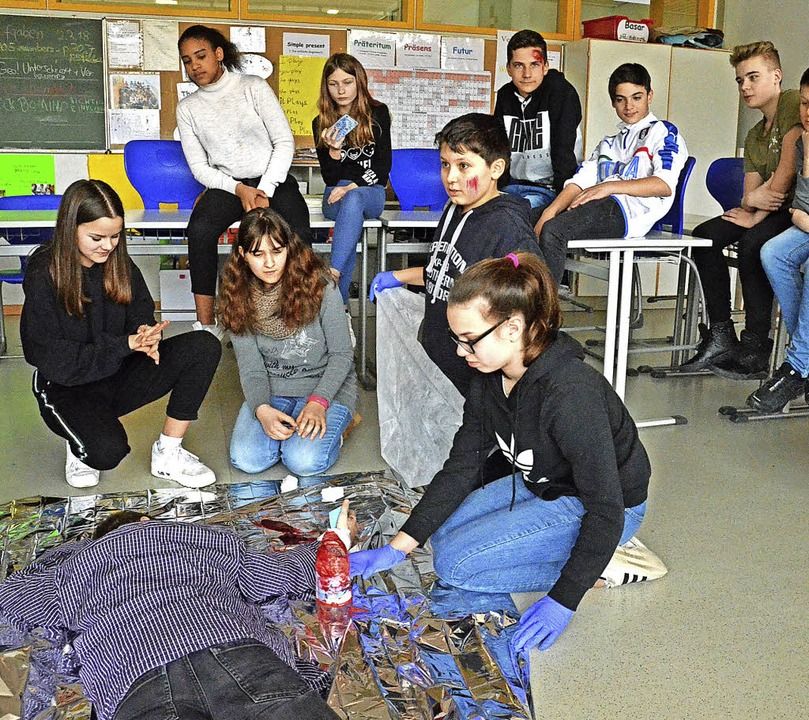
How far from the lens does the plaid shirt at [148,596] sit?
1396 mm

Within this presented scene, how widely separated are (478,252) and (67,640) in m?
1.32

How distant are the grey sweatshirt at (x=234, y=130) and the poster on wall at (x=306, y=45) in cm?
161

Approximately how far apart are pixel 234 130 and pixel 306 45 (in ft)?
5.82

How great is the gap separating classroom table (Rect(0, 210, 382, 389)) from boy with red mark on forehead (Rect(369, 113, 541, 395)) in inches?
31.9

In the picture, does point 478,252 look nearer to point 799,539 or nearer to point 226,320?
point 226,320

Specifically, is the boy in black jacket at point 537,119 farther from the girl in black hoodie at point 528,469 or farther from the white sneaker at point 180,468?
the girl in black hoodie at point 528,469

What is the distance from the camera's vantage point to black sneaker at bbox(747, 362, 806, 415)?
9.79ft

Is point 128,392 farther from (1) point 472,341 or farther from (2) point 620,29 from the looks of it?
(2) point 620,29

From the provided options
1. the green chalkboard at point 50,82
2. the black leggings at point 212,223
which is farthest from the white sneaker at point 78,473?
the green chalkboard at point 50,82

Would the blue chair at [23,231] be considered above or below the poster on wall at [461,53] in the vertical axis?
below

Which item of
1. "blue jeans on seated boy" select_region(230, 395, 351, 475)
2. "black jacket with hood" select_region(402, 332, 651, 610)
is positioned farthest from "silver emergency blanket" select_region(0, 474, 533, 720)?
"blue jeans on seated boy" select_region(230, 395, 351, 475)

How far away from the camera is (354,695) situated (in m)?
1.54

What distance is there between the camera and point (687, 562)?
217 centimetres

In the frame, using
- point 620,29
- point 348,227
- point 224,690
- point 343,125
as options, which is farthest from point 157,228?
point 620,29
